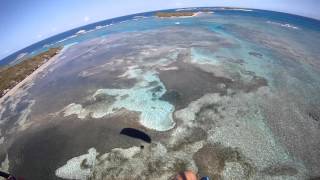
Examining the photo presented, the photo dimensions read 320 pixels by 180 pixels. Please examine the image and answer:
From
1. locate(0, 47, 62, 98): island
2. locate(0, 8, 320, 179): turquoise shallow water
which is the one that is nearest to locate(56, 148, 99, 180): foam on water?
locate(0, 8, 320, 179): turquoise shallow water

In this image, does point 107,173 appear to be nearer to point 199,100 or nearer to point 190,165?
point 190,165

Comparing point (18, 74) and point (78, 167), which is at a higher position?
point (18, 74)

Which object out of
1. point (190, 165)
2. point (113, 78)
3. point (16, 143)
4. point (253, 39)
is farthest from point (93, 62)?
point (190, 165)

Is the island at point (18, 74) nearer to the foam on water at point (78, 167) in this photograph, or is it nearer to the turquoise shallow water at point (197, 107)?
the turquoise shallow water at point (197, 107)

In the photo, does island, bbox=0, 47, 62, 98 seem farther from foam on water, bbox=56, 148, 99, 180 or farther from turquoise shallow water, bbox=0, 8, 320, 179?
foam on water, bbox=56, 148, 99, 180

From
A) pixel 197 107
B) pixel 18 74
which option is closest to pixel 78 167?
pixel 197 107

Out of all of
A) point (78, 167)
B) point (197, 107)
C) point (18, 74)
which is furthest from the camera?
point (18, 74)

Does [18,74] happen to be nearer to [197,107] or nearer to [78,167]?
[78,167]

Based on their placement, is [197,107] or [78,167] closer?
[78,167]

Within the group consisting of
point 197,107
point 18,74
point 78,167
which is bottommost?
point 78,167

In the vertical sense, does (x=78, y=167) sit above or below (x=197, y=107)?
below

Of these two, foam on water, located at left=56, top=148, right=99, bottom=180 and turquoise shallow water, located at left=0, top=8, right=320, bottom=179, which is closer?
turquoise shallow water, located at left=0, top=8, right=320, bottom=179

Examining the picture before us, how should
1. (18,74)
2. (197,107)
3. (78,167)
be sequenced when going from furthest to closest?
(18,74), (197,107), (78,167)
